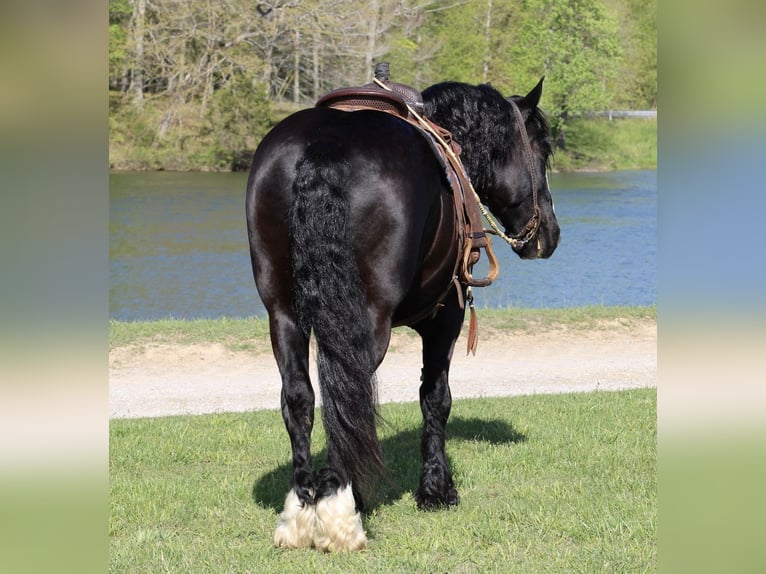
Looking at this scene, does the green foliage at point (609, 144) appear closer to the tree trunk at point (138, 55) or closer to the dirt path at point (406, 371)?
the tree trunk at point (138, 55)

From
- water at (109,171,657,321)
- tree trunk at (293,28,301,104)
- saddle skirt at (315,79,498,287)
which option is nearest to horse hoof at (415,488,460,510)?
saddle skirt at (315,79,498,287)

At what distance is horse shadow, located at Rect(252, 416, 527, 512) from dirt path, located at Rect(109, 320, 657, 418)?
1.38 m

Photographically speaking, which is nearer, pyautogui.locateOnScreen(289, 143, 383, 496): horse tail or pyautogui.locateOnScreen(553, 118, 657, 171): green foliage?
pyautogui.locateOnScreen(289, 143, 383, 496): horse tail

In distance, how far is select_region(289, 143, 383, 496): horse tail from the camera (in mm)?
3590

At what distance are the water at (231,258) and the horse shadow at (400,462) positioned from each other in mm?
6335

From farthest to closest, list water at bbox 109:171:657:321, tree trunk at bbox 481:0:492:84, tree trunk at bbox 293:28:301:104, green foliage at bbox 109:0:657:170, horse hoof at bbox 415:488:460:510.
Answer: tree trunk at bbox 481:0:492:84
tree trunk at bbox 293:28:301:104
green foliage at bbox 109:0:657:170
water at bbox 109:171:657:321
horse hoof at bbox 415:488:460:510

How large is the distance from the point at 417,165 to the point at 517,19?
119 ft

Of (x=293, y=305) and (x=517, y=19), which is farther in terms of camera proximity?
(x=517, y=19)

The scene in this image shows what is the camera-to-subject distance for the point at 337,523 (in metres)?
3.77

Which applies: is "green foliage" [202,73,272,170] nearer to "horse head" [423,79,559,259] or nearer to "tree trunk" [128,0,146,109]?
"tree trunk" [128,0,146,109]

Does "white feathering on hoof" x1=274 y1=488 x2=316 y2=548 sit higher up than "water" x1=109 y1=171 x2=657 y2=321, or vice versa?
"white feathering on hoof" x1=274 y1=488 x2=316 y2=548
